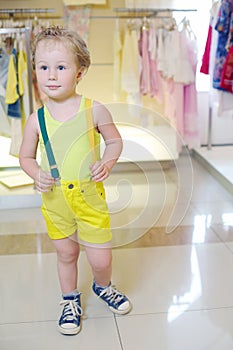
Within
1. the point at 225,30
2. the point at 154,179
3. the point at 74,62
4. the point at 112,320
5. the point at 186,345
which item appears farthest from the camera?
the point at 225,30

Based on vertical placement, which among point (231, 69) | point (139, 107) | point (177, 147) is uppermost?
point (231, 69)

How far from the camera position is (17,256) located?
206 centimetres

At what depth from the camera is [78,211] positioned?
4.81 ft

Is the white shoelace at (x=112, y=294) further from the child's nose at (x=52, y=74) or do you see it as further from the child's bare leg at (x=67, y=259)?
the child's nose at (x=52, y=74)

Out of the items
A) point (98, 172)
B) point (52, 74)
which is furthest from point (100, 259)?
point (52, 74)

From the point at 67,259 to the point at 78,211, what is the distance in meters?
0.20

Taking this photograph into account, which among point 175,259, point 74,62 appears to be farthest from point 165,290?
point 74,62

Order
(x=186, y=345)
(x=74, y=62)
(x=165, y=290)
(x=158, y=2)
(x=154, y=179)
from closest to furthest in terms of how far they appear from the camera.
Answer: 1. (x=74, y=62)
2. (x=186, y=345)
3. (x=165, y=290)
4. (x=154, y=179)
5. (x=158, y=2)

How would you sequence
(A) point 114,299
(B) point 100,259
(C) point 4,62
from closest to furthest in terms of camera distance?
(B) point 100,259 → (A) point 114,299 → (C) point 4,62

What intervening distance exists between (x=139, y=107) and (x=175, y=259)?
1.42 metres

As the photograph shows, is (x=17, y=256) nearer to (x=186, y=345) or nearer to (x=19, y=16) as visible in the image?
(x=186, y=345)

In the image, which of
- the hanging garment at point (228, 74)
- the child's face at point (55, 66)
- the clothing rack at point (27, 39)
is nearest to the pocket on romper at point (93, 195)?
the child's face at point (55, 66)

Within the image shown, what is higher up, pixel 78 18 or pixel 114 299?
pixel 78 18

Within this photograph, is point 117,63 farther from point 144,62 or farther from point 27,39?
point 27,39
